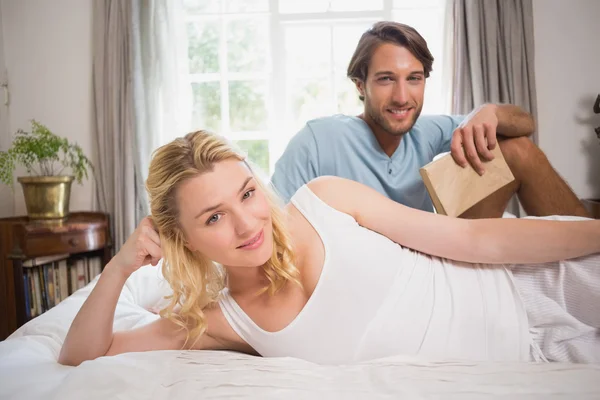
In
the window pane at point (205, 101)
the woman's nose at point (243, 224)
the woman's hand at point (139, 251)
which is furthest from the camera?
the window pane at point (205, 101)

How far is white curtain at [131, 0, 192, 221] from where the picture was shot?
3512 mm

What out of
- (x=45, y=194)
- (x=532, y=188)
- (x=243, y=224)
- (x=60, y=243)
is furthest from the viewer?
(x=45, y=194)

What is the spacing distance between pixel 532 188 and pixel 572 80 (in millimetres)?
2143

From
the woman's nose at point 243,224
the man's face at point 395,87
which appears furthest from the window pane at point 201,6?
the woman's nose at point 243,224

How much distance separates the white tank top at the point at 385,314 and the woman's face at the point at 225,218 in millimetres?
160

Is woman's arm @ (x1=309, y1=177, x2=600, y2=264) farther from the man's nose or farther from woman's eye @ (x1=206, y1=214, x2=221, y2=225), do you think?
the man's nose

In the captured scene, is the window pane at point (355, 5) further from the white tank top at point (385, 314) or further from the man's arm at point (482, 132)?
the white tank top at point (385, 314)

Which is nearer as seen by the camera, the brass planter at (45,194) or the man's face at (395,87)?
the man's face at (395,87)

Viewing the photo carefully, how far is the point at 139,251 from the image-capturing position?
123cm

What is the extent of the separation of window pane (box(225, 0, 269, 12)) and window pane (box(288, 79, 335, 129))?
1.93 ft

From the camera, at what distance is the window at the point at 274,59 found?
12.0ft

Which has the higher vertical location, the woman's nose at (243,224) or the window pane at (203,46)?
the window pane at (203,46)

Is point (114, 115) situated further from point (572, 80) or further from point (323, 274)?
point (572, 80)

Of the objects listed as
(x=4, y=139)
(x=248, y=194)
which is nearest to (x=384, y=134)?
(x=248, y=194)
